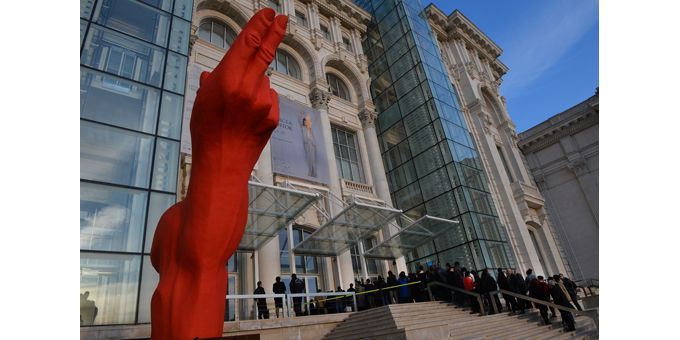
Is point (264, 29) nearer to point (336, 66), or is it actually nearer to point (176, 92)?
point (176, 92)

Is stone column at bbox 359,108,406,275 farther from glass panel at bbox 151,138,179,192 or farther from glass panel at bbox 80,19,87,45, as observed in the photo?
glass panel at bbox 80,19,87,45

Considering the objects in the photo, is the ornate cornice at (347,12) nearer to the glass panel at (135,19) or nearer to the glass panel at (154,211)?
the glass panel at (135,19)

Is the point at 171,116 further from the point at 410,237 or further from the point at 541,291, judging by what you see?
the point at 541,291

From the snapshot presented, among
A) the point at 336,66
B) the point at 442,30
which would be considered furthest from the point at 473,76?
the point at 336,66

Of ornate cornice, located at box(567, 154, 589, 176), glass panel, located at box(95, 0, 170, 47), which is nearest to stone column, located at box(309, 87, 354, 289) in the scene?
glass panel, located at box(95, 0, 170, 47)

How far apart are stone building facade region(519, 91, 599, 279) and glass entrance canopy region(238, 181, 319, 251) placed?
21067mm

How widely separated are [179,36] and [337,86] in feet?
39.6

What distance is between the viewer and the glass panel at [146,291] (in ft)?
22.1

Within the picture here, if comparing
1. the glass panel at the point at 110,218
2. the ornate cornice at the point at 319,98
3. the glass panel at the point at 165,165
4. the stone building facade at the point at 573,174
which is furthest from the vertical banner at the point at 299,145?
the stone building facade at the point at 573,174

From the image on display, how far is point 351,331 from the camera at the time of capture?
28.0 feet

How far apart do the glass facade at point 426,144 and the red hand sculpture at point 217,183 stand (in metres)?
14.2

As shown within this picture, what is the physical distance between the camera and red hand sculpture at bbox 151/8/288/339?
10.7 ft

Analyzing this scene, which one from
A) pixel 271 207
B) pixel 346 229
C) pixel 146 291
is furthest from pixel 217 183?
pixel 346 229

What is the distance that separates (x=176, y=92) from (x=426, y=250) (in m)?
12.8
